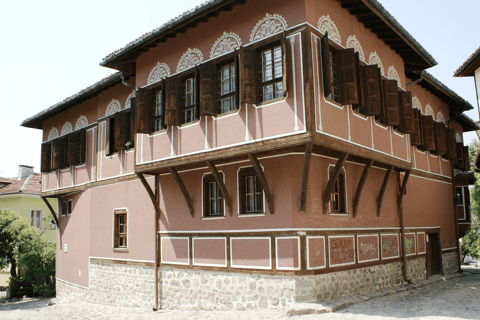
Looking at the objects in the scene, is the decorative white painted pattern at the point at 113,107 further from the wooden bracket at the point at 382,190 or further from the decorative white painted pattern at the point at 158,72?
the wooden bracket at the point at 382,190

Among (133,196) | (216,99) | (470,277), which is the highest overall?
(216,99)

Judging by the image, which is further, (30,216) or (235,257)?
(30,216)

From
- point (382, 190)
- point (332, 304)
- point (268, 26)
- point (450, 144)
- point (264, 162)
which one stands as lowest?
point (332, 304)

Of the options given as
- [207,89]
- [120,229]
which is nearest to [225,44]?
[207,89]

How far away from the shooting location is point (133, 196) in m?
14.0

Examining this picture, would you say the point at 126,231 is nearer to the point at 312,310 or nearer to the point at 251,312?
the point at 251,312

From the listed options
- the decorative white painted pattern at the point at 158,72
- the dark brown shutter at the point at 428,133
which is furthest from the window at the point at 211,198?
the dark brown shutter at the point at 428,133

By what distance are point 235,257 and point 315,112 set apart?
3.96 m

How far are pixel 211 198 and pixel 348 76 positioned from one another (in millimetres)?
4613

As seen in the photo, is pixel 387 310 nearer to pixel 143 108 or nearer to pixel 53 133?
pixel 143 108

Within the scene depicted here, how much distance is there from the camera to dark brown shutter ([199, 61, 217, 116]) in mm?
9961

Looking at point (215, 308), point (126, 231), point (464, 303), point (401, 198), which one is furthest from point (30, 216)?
point (464, 303)

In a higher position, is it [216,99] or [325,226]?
[216,99]

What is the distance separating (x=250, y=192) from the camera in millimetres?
10328
